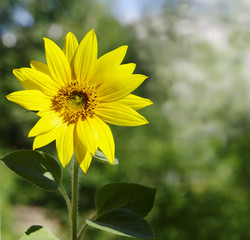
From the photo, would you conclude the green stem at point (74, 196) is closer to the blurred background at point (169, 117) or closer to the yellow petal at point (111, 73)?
the yellow petal at point (111, 73)

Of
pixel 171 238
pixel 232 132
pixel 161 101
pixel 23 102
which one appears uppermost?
pixel 161 101

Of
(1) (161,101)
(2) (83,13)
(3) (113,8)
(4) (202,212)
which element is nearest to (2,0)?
(2) (83,13)

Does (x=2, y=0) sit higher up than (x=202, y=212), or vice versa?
(x=2, y=0)

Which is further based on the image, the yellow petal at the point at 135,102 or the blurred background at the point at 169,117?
the blurred background at the point at 169,117

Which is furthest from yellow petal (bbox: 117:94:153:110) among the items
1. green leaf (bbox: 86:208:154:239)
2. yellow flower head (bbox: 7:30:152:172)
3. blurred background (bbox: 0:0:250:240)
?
blurred background (bbox: 0:0:250:240)

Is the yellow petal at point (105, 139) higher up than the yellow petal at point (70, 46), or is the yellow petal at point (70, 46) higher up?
the yellow petal at point (70, 46)

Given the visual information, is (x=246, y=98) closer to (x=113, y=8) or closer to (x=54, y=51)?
(x=113, y=8)

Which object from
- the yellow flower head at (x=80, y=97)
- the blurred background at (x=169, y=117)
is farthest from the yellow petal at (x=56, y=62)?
the blurred background at (x=169, y=117)
